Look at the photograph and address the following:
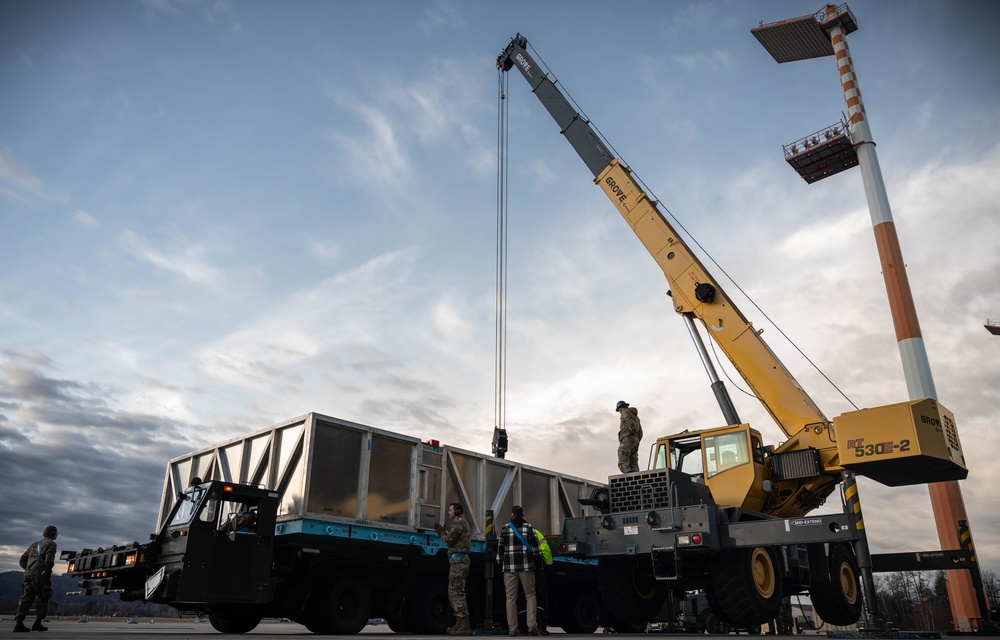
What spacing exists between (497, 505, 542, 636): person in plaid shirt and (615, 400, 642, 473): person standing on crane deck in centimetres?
369

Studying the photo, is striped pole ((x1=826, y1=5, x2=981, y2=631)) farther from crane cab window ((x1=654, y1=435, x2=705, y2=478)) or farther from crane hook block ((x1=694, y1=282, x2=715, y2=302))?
crane cab window ((x1=654, y1=435, x2=705, y2=478))

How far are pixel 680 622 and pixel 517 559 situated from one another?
7.41m

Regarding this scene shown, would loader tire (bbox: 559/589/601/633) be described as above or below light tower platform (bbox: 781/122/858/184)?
below

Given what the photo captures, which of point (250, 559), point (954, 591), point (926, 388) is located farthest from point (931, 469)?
point (954, 591)

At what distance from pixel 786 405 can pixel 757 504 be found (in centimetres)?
248

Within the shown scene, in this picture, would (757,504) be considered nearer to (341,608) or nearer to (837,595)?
(837,595)

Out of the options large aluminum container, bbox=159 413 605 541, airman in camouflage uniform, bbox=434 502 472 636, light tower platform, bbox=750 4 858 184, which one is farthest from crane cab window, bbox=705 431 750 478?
light tower platform, bbox=750 4 858 184

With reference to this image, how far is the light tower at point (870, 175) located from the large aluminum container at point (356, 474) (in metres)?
20.8

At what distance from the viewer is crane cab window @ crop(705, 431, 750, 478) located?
11259mm

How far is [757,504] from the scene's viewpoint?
36.9 ft

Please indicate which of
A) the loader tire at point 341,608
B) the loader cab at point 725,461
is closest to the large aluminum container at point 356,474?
the loader tire at point 341,608

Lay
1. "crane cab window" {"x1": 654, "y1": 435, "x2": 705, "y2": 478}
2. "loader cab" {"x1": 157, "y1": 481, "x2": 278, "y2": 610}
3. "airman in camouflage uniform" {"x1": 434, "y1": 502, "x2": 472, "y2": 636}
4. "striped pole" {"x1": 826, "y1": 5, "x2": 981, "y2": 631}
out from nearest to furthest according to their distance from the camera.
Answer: "loader cab" {"x1": 157, "y1": 481, "x2": 278, "y2": 610}
"airman in camouflage uniform" {"x1": 434, "y1": 502, "x2": 472, "y2": 636}
"crane cab window" {"x1": 654, "y1": 435, "x2": 705, "y2": 478}
"striped pole" {"x1": 826, "y1": 5, "x2": 981, "y2": 631}

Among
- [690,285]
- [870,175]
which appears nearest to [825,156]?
[870,175]

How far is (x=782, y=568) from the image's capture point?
10.6 metres
